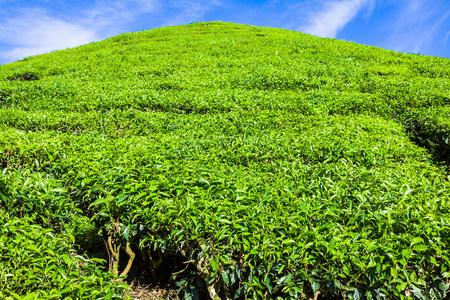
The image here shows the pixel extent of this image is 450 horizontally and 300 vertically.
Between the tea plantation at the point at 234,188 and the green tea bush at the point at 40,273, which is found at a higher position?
the tea plantation at the point at 234,188

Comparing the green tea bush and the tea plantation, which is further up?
the tea plantation

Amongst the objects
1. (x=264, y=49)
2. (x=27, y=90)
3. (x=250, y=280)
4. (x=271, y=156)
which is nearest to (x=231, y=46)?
(x=264, y=49)

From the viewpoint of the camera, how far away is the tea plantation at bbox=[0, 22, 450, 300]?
2.91 metres

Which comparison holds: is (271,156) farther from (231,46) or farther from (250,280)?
(231,46)

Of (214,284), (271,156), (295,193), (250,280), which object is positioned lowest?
(214,284)

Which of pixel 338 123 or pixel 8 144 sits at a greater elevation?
pixel 338 123

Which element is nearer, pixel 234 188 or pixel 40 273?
pixel 40 273

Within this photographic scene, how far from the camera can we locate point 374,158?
5914mm

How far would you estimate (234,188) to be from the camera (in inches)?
162

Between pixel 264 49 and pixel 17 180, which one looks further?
pixel 264 49

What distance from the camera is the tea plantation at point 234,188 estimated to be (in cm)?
291

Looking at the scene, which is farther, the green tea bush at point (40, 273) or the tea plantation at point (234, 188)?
the tea plantation at point (234, 188)

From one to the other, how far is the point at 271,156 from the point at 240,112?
3.85 metres

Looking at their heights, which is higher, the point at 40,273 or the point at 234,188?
the point at 234,188
